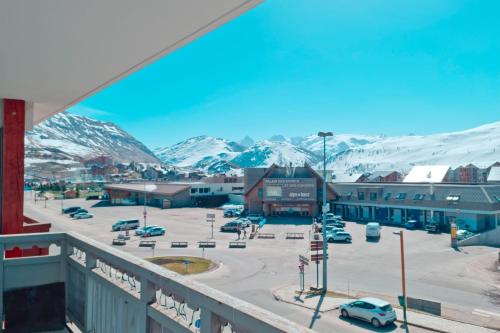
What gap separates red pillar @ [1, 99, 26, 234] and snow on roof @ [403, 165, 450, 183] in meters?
56.1

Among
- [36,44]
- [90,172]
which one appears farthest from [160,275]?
[90,172]

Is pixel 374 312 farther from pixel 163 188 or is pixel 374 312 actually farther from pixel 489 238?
pixel 163 188

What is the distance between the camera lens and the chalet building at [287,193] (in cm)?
4747

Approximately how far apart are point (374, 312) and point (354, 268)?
30.7 feet

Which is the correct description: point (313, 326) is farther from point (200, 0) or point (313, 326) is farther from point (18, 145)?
point (200, 0)

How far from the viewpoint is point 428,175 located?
55344 millimetres

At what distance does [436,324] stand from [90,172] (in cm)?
14720

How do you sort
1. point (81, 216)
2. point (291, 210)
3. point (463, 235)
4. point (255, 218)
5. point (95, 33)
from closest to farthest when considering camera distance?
point (95, 33) < point (463, 235) < point (255, 218) < point (81, 216) < point (291, 210)

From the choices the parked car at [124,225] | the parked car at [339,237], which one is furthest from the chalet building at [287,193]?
the parked car at [124,225]

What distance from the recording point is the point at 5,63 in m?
3.66

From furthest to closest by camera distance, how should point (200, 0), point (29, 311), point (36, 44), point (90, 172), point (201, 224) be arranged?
point (90, 172), point (201, 224), point (29, 311), point (36, 44), point (200, 0)

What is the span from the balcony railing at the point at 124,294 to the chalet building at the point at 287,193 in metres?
43.5

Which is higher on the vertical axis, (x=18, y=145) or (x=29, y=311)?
(x=18, y=145)

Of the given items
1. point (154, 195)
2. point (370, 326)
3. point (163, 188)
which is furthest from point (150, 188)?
point (370, 326)
